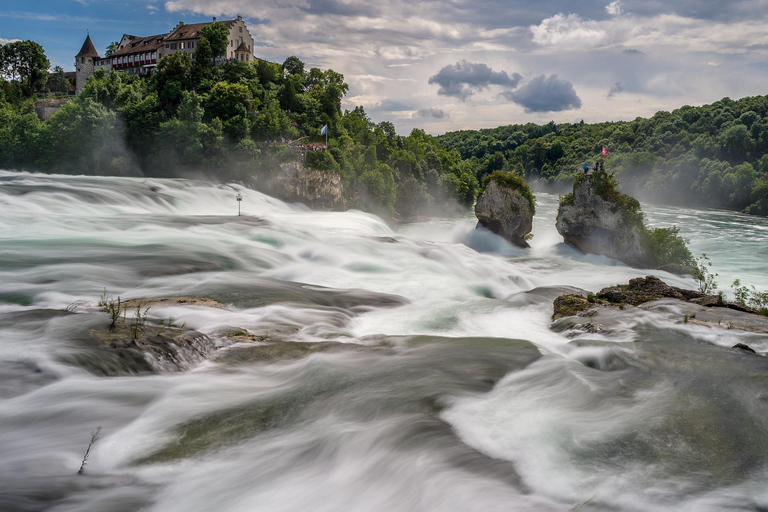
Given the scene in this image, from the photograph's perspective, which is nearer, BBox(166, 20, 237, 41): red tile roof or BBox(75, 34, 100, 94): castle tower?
BBox(166, 20, 237, 41): red tile roof

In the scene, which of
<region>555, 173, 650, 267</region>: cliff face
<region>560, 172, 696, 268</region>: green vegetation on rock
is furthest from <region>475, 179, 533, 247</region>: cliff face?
<region>560, 172, 696, 268</region>: green vegetation on rock

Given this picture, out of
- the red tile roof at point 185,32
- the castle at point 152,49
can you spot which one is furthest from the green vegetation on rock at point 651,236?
the red tile roof at point 185,32

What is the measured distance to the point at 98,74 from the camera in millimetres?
68312

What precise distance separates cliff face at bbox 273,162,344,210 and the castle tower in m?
59.4

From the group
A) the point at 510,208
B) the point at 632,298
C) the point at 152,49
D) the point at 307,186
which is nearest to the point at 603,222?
the point at 510,208

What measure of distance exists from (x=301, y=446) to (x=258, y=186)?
4401cm

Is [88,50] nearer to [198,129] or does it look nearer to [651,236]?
[198,129]

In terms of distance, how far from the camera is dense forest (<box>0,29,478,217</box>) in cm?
5006

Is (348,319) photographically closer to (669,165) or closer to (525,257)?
(525,257)

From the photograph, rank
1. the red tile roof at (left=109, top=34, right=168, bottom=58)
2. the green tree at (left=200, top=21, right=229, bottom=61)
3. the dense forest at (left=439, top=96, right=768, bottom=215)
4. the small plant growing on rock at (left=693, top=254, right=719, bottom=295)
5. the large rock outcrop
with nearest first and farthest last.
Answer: the small plant growing on rock at (left=693, top=254, right=719, bottom=295), the large rock outcrop, the green tree at (left=200, top=21, right=229, bottom=61), the red tile roof at (left=109, top=34, right=168, bottom=58), the dense forest at (left=439, top=96, right=768, bottom=215)

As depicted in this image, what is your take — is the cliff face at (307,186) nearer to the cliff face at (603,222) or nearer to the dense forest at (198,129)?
the dense forest at (198,129)

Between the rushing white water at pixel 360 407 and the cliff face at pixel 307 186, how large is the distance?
31.2 meters

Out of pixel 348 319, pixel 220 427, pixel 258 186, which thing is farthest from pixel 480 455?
pixel 258 186

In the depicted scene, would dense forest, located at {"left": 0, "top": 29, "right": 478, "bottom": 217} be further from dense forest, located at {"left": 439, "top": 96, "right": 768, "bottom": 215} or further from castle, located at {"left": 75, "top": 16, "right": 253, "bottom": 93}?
dense forest, located at {"left": 439, "top": 96, "right": 768, "bottom": 215}
